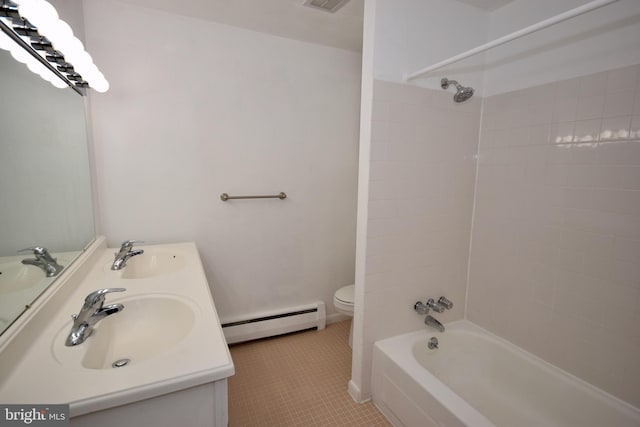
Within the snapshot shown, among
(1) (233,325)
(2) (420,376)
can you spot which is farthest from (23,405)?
(1) (233,325)

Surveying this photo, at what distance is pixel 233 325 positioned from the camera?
2197 millimetres

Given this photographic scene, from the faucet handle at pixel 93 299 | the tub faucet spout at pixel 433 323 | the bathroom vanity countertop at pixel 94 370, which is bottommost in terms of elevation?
the tub faucet spout at pixel 433 323

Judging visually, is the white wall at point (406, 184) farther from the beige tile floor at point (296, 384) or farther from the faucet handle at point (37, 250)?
the faucet handle at point (37, 250)

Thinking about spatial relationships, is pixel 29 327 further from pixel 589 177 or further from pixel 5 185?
pixel 589 177

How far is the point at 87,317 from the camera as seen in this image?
91 cm

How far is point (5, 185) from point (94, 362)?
58 centimetres

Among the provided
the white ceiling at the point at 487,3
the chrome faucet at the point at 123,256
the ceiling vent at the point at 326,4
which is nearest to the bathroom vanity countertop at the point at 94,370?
the chrome faucet at the point at 123,256

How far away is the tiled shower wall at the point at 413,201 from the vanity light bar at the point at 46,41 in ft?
4.14

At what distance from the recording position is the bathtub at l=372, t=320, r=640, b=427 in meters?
1.26

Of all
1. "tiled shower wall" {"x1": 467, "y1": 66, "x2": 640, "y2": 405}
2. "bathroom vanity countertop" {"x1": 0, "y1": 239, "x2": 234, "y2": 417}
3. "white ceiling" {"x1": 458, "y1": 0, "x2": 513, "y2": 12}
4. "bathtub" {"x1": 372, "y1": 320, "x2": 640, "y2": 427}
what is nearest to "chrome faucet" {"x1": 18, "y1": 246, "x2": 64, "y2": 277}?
"bathroom vanity countertop" {"x1": 0, "y1": 239, "x2": 234, "y2": 417}

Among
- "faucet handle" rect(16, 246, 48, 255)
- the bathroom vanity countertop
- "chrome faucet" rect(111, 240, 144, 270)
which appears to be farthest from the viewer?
"chrome faucet" rect(111, 240, 144, 270)

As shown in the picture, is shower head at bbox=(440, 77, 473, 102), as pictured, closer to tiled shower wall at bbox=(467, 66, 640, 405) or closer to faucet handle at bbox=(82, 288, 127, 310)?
tiled shower wall at bbox=(467, 66, 640, 405)

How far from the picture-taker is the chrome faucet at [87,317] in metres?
0.88

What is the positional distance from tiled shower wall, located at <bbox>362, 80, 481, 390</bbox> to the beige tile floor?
0.20m
